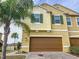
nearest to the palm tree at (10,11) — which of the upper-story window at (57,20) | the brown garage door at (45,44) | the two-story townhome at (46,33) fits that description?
the two-story townhome at (46,33)

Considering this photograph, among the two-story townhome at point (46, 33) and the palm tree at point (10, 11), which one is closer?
the palm tree at point (10, 11)

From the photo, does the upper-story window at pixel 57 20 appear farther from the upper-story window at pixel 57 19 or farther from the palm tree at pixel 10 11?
the palm tree at pixel 10 11

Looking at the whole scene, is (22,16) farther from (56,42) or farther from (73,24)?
Answer: (73,24)

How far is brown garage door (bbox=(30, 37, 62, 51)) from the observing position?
23.1 m

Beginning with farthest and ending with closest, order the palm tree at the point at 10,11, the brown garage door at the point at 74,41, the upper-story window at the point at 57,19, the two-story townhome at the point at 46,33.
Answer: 1. the brown garage door at the point at 74,41
2. the upper-story window at the point at 57,19
3. the two-story townhome at the point at 46,33
4. the palm tree at the point at 10,11

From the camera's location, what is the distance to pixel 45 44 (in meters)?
23.2

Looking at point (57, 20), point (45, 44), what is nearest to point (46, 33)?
point (45, 44)

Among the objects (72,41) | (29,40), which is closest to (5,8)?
(29,40)

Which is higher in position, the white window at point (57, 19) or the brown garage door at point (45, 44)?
the white window at point (57, 19)

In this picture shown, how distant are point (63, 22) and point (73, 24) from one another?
2.33m

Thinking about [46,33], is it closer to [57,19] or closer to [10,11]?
[57,19]

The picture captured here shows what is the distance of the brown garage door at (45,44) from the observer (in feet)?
75.8

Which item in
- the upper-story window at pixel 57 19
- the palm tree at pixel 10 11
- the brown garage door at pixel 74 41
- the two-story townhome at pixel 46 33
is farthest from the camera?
the brown garage door at pixel 74 41

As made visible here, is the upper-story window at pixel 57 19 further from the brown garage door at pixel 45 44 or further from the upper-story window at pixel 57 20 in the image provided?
the brown garage door at pixel 45 44
